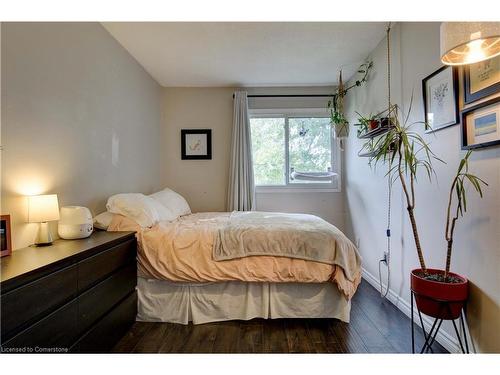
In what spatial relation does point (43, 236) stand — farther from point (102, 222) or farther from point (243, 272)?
point (243, 272)

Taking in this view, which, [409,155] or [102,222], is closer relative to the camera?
[409,155]

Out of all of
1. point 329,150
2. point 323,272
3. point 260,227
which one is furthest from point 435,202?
point 329,150

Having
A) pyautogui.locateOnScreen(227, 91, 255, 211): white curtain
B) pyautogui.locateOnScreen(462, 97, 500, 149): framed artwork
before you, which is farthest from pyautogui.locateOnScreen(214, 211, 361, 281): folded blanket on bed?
pyautogui.locateOnScreen(227, 91, 255, 211): white curtain

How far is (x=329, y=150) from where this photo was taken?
3.89 m

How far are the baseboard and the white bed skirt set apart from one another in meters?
0.59

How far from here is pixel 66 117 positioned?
6.08 ft

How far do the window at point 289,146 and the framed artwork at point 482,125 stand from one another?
7.77 ft

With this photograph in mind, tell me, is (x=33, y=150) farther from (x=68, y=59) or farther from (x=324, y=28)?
(x=324, y=28)

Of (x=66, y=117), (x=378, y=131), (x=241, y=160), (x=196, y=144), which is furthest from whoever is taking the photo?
(x=196, y=144)

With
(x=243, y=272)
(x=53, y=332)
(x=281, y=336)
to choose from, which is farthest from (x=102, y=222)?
(x=281, y=336)

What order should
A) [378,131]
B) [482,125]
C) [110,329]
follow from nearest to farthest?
[482,125], [110,329], [378,131]

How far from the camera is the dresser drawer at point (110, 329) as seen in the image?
4.59 feet

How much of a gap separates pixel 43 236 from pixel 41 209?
0.60 ft

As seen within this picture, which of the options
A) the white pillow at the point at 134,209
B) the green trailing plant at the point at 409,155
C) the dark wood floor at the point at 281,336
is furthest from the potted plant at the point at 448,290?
the white pillow at the point at 134,209
